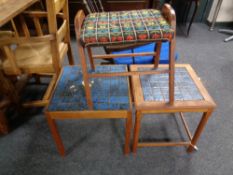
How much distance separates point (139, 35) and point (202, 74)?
1396mm

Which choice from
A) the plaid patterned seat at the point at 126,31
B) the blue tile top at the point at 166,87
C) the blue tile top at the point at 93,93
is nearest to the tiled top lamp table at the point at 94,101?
the blue tile top at the point at 93,93

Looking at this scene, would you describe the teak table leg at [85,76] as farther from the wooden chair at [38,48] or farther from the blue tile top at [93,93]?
the wooden chair at [38,48]

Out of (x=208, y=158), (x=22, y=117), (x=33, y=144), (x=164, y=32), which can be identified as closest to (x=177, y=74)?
(x=164, y=32)

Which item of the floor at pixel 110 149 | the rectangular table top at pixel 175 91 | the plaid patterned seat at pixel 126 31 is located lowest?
the floor at pixel 110 149

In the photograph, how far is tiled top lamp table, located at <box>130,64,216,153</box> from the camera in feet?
2.84

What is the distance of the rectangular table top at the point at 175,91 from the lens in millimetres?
868

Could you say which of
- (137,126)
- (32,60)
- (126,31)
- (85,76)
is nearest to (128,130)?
(137,126)

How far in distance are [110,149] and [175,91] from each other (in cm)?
59

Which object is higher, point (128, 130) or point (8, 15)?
point (8, 15)

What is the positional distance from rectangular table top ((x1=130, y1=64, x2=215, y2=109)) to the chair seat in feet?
1.93

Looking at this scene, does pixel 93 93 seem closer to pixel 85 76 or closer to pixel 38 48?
pixel 85 76

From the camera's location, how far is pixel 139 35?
0.71m

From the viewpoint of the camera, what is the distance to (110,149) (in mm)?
1155

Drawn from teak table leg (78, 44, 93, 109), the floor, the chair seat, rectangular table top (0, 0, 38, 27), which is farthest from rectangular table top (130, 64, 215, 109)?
rectangular table top (0, 0, 38, 27)
